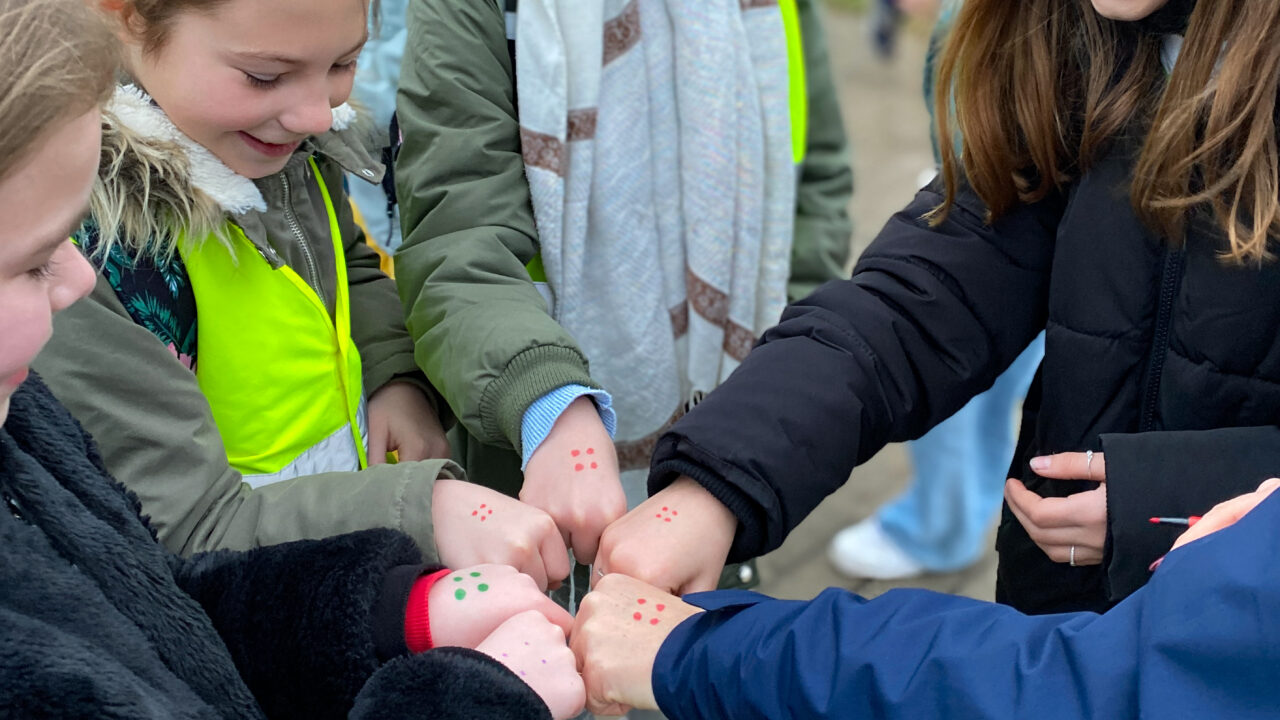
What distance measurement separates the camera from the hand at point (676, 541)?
1572 mm

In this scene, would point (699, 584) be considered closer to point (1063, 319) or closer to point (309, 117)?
point (1063, 319)

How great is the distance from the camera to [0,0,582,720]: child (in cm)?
100

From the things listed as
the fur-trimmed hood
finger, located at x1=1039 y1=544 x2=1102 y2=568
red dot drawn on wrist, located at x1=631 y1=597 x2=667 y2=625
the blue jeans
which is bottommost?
the blue jeans

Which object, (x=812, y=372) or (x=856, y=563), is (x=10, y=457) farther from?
(x=856, y=563)

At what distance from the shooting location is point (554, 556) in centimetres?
161

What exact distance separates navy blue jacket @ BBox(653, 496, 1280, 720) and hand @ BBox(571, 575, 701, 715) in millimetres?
41

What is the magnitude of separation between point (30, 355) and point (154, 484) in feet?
1.37

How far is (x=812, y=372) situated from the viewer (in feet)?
5.48

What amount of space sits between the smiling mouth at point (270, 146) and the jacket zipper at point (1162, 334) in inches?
46.0

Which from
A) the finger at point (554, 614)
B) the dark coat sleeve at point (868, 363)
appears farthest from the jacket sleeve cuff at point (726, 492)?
the finger at point (554, 614)

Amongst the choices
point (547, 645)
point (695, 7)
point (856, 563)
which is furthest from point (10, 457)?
point (856, 563)

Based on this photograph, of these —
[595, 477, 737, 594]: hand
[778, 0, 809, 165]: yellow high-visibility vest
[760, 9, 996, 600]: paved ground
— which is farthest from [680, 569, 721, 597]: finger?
[760, 9, 996, 600]: paved ground

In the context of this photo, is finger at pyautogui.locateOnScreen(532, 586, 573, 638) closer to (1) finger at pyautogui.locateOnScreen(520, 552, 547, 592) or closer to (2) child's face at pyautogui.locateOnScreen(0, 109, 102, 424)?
(1) finger at pyautogui.locateOnScreen(520, 552, 547, 592)

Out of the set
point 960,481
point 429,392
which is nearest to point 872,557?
point 960,481
